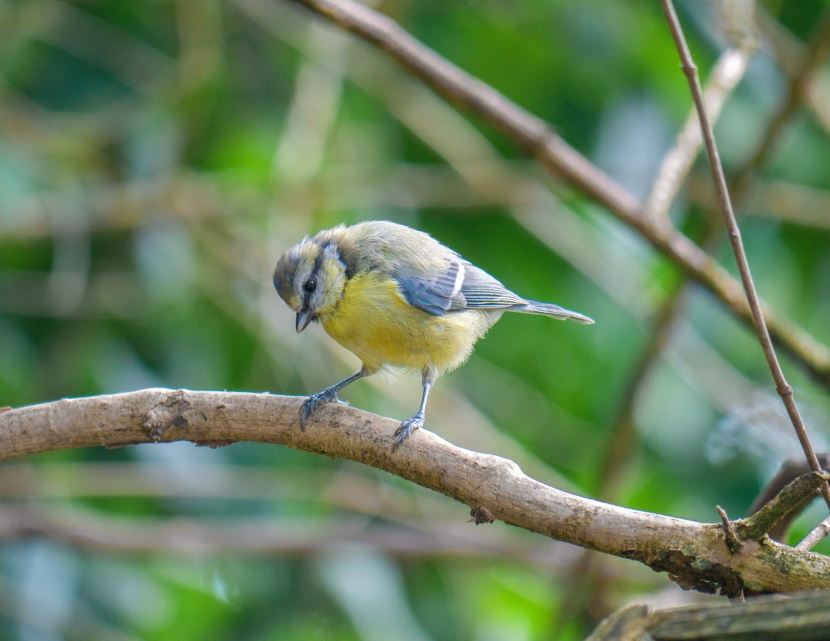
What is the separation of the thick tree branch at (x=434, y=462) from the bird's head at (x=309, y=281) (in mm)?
756

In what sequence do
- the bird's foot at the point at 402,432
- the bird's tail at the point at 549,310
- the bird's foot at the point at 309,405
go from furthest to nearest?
the bird's tail at the point at 549,310
the bird's foot at the point at 309,405
the bird's foot at the point at 402,432

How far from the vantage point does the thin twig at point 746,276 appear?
63.4 inches

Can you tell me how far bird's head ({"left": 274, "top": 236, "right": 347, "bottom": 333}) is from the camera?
284 centimetres

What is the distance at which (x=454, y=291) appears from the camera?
299 cm

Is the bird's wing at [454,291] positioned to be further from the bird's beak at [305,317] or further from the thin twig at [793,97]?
the thin twig at [793,97]

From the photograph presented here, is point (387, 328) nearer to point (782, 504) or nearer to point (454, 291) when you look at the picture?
point (454, 291)

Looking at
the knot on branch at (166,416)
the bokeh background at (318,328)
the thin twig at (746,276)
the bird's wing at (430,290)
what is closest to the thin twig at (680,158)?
the bird's wing at (430,290)

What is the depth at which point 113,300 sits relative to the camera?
4891mm

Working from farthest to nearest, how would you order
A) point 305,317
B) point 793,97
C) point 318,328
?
point 318,328 < point 793,97 < point 305,317

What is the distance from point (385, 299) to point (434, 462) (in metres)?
1.00

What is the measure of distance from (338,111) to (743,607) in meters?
4.59

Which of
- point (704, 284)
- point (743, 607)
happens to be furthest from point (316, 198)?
point (743, 607)

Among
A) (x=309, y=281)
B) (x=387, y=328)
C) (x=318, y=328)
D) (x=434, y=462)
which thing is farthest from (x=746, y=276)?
(x=318, y=328)

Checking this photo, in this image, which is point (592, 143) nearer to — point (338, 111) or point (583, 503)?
point (338, 111)
